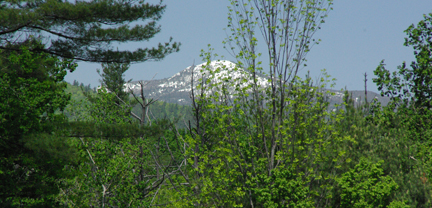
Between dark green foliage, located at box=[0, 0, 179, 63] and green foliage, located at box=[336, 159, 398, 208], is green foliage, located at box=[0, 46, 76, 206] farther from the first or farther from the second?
green foliage, located at box=[336, 159, 398, 208]

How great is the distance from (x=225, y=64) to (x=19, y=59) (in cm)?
Answer: 556

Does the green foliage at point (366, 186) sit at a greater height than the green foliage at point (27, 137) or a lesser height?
lesser

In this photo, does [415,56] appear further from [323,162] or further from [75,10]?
[75,10]

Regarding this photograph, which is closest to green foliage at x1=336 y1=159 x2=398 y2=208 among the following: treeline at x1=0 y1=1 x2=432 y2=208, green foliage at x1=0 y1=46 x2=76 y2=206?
treeline at x1=0 y1=1 x2=432 y2=208

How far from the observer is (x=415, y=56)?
18.0m

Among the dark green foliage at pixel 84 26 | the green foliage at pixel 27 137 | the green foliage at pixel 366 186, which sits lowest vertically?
the green foliage at pixel 366 186

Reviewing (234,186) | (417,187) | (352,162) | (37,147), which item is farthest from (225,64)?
(417,187)

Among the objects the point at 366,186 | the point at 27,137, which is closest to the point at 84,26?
the point at 27,137

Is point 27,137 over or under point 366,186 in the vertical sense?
over

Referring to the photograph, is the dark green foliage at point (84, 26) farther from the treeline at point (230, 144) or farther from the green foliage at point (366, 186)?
the green foliage at point (366, 186)

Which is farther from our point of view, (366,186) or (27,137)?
(366,186)

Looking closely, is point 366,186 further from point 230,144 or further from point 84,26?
point 84,26

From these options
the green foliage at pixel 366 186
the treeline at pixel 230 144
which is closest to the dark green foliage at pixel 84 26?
the treeline at pixel 230 144

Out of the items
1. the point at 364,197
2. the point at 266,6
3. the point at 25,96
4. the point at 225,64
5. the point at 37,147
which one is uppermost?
the point at 266,6
